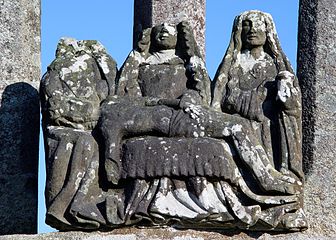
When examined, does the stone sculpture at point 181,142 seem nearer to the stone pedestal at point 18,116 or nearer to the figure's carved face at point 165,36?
the figure's carved face at point 165,36

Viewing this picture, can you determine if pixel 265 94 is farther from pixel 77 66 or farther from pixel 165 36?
pixel 77 66

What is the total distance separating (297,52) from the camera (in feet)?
49.2

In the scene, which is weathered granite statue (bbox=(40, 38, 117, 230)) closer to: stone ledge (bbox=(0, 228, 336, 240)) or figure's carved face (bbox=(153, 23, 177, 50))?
stone ledge (bbox=(0, 228, 336, 240))

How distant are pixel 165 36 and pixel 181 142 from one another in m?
1.11

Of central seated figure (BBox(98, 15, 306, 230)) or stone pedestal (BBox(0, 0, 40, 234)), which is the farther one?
stone pedestal (BBox(0, 0, 40, 234))

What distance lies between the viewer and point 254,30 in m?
14.6

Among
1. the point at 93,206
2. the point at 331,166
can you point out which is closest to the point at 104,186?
the point at 93,206

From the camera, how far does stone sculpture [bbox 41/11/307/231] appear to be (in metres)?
13.9

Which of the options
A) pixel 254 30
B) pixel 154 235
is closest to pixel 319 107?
pixel 254 30

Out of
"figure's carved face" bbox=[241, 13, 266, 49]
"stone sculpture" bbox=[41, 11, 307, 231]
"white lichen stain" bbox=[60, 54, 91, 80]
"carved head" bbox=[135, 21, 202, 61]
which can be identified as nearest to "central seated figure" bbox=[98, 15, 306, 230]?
"stone sculpture" bbox=[41, 11, 307, 231]

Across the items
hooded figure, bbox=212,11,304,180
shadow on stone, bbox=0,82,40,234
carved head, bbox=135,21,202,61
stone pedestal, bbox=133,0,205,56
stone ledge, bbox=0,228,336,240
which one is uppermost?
stone pedestal, bbox=133,0,205,56

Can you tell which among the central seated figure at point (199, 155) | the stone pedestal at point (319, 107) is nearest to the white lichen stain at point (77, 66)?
the central seated figure at point (199, 155)

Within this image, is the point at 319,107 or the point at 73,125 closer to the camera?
the point at 73,125

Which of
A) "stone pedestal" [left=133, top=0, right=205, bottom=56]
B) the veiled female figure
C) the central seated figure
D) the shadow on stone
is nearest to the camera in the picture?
the central seated figure
